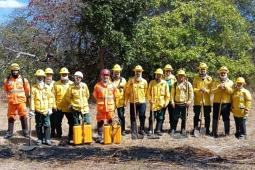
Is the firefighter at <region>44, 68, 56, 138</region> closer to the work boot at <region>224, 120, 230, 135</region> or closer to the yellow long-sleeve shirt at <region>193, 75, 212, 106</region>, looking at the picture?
the yellow long-sleeve shirt at <region>193, 75, 212, 106</region>

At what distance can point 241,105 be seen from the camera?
886 centimetres

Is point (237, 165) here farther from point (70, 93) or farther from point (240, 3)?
point (240, 3)

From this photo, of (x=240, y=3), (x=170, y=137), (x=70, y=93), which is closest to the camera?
(x=70, y=93)

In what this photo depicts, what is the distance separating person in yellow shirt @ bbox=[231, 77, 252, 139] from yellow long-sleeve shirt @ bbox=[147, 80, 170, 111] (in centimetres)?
174

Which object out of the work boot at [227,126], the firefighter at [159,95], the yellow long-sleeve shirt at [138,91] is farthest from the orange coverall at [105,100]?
the work boot at [227,126]

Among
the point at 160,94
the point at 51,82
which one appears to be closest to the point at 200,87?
the point at 160,94

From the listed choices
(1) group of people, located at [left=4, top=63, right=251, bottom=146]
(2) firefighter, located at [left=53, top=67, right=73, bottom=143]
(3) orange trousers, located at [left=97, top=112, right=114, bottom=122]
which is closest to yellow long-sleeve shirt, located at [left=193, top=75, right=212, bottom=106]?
(1) group of people, located at [left=4, top=63, right=251, bottom=146]

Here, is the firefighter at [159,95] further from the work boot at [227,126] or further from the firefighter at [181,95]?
the work boot at [227,126]

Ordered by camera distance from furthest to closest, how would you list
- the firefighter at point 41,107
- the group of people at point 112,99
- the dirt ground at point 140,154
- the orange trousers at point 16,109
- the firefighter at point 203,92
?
the firefighter at point 203,92 → the orange trousers at point 16,109 → the group of people at point 112,99 → the firefighter at point 41,107 → the dirt ground at point 140,154

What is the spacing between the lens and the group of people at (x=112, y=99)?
8.44 m

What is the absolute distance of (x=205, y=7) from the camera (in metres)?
14.2

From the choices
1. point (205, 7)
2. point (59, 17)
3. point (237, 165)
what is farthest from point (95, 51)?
point (237, 165)

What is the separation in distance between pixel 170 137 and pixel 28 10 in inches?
310

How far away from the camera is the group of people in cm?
844
